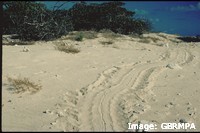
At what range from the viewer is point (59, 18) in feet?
43.3

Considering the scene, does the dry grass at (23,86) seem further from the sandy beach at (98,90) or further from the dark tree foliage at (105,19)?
the dark tree foliage at (105,19)

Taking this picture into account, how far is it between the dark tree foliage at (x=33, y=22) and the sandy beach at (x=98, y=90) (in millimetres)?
1283

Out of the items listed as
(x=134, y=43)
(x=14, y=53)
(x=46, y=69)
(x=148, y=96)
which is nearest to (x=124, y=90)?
(x=148, y=96)

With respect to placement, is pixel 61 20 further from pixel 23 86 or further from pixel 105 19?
pixel 23 86

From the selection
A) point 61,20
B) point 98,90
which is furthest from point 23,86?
point 61,20

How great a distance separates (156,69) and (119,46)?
2.88 m

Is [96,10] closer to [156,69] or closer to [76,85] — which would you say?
[156,69]

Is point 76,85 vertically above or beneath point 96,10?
beneath

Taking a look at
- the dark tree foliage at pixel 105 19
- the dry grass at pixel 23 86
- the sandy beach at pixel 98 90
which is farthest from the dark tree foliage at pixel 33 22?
the dry grass at pixel 23 86

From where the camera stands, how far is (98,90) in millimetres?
6785

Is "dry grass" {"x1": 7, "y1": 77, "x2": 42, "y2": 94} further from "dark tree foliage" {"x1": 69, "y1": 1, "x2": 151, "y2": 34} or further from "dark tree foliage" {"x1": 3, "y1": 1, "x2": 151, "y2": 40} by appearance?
"dark tree foliage" {"x1": 69, "y1": 1, "x2": 151, "y2": 34}

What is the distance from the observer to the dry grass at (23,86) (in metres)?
6.12

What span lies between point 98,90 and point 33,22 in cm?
528

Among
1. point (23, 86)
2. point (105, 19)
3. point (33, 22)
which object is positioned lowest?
point (23, 86)
